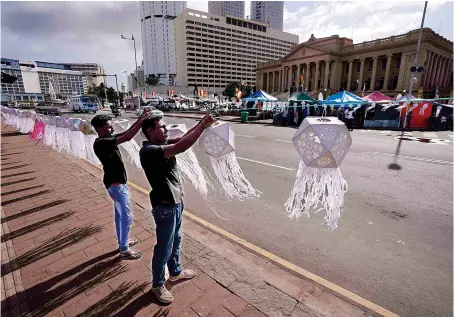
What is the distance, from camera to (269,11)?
16788cm

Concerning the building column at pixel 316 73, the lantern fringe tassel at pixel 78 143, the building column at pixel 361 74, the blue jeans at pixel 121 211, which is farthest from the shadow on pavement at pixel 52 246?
the building column at pixel 316 73

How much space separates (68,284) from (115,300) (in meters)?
0.69

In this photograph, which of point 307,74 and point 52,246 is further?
point 307,74

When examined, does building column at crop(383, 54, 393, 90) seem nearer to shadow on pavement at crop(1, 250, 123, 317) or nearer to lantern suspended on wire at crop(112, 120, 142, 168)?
lantern suspended on wire at crop(112, 120, 142, 168)

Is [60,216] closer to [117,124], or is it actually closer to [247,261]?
[117,124]

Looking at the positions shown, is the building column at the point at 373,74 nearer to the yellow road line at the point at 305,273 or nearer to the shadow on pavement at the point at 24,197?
the yellow road line at the point at 305,273

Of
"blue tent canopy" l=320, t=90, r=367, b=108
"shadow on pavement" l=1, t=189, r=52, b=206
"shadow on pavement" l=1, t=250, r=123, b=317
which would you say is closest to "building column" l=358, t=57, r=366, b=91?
"blue tent canopy" l=320, t=90, r=367, b=108

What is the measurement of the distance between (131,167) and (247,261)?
5.94 meters

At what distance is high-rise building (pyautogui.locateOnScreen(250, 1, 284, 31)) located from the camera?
16588cm

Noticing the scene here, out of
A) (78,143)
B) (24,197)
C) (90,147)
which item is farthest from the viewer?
(78,143)

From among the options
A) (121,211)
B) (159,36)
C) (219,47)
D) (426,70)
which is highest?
(159,36)

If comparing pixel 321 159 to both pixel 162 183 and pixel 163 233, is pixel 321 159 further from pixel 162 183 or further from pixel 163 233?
pixel 163 233

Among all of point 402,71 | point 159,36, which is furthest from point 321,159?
point 159,36

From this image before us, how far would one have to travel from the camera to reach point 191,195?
552 cm
